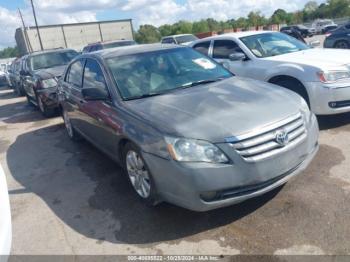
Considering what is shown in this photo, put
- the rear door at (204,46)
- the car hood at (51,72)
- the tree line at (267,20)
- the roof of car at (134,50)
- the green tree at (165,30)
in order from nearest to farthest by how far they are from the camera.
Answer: the roof of car at (134,50) < the rear door at (204,46) < the car hood at (51,72) < the tree line at (267,20) < the green tree at (165,30)

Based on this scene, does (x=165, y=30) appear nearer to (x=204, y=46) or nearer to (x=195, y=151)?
(x=204, y=46)

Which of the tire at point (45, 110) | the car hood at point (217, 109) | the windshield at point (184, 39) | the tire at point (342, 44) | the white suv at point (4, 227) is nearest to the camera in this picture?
the white suv at point (4, 227)

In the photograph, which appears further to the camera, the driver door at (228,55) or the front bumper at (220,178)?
the driver door at (228,55)

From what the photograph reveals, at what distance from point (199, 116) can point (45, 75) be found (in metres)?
6.86

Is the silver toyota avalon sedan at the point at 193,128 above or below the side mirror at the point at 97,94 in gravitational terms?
below

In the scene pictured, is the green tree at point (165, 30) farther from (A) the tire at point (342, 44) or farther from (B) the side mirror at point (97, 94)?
(B) the side mirror at point (97, 94)

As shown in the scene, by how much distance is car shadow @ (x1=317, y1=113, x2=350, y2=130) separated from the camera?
17.6 feet

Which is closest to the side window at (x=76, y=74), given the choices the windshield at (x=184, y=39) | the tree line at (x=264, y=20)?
the windshield at (x=184, y=39)

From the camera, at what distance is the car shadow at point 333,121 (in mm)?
5372

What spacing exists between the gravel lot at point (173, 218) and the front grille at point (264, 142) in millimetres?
649

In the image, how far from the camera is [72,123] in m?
5.96

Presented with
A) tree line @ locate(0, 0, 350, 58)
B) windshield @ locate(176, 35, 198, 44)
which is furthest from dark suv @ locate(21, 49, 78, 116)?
tree line @ locate(0, 0, 350, 58)

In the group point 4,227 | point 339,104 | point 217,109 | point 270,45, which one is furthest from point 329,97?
point 4,227

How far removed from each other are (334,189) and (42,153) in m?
4.78
